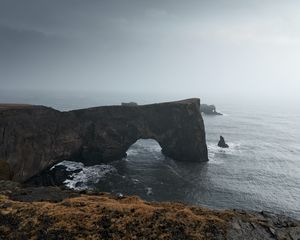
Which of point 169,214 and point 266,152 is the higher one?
point 169,214

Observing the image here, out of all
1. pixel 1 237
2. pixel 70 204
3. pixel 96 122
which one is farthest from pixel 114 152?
pixel 1 237

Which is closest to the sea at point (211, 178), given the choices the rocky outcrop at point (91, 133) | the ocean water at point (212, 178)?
the ocean water at point (212, 178)

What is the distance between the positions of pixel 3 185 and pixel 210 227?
94.2 feet

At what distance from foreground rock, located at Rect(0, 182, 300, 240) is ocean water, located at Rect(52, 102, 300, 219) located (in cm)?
3372

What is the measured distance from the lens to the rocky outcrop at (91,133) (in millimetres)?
70062

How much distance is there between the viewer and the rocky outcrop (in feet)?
230

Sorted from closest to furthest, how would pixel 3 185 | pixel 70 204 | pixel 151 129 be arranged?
pixel 70 204 < pixel 3 185 < pixel 151 129

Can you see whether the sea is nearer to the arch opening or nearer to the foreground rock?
the arch opening

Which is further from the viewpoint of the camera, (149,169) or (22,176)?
(149,169)

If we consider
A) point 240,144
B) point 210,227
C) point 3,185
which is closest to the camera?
point 210,227

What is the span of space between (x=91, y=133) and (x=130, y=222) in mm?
66667

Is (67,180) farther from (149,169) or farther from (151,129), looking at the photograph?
(151,129)

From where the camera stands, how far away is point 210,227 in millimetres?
27391

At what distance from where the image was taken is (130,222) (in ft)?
90.9
